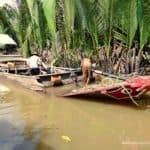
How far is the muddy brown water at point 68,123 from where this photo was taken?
7.23m

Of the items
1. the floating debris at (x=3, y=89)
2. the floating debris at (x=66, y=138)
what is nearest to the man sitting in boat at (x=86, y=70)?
the floating debris at (x=3, y=89)

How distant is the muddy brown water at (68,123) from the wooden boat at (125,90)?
0.90 feet

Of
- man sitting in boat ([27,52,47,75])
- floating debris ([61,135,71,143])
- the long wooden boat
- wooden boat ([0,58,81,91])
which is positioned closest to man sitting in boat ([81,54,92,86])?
wooden boat ([0,58,81,91])

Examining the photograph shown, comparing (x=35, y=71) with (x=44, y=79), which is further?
(x=35, y=71)

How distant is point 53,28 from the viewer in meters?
14.2

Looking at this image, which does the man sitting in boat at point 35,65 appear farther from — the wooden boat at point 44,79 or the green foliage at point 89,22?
the green foliage at point 89,22

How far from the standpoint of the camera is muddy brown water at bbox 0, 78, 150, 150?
23.7 feet

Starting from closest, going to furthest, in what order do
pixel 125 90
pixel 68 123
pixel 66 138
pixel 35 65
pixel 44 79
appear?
1. pixel 66 138
2. pixel 68 123
3. pixel 125 90
4. pixel 44 79
5. pixel 35 65

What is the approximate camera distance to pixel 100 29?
1295 centimetres

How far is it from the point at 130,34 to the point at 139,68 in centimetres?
134

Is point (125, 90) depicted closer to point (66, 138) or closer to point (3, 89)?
point (66, 138)

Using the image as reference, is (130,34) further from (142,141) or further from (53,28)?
(142,141)

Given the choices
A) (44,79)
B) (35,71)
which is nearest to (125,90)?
(44,79)

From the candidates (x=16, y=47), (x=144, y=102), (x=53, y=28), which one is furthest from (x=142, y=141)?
(x=16, y=47)
